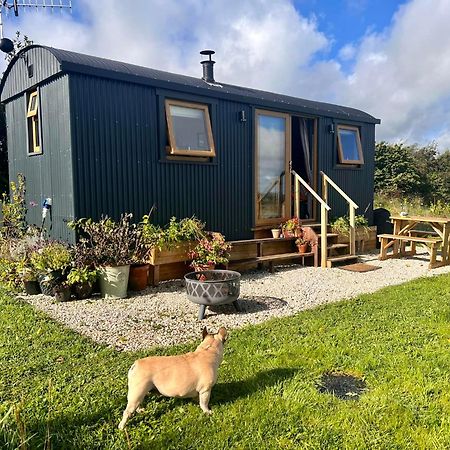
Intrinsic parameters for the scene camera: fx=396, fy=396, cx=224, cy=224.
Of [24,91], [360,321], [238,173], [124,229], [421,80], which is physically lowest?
[360,321]

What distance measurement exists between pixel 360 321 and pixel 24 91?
6103mm

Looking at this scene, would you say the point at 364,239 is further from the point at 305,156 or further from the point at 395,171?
the point at 395,171

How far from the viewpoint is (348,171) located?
891cm

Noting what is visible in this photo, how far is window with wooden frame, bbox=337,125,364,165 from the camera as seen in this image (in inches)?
339

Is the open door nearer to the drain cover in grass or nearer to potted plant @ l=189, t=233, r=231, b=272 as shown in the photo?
potted plant @ l=189, t=233, r=231, b=272

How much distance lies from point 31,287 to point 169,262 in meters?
1.75

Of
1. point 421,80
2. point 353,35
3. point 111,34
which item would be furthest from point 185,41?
point 421,80

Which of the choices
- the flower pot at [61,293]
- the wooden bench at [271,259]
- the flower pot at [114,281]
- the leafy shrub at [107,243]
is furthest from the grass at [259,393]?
the wooden bench at [271,259]

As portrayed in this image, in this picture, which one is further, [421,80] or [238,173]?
[421,80]

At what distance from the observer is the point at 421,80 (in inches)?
1321

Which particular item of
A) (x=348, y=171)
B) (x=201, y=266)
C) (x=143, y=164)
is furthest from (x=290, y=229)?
(x=143, y=164)

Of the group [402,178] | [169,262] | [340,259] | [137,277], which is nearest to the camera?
[137,277]

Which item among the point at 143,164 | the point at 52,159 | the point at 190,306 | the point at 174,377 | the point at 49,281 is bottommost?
the point at 190,306

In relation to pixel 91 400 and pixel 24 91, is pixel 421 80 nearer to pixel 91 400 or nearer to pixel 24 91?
pixel 24 91
